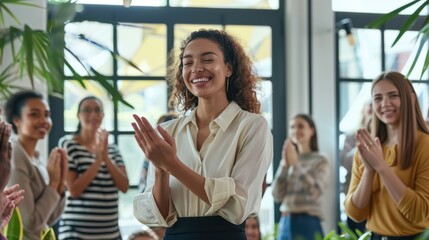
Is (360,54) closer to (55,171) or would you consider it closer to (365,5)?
(365,5)

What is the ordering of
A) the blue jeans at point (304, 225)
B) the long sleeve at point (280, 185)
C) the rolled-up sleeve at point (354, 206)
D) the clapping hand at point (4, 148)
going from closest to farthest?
the clapping hand at point (4, 148) < the rolled-up sleeve at point (354, 206) < the blue jeans at point (304, 225) < the long sleeve at point (280, 185)

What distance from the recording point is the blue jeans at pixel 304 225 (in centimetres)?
494

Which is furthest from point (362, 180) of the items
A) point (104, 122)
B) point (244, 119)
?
point (104, 122)

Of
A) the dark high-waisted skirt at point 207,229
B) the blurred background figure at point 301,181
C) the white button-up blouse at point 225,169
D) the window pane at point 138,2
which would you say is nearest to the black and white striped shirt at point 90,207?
the blurred background figure at point 301,181

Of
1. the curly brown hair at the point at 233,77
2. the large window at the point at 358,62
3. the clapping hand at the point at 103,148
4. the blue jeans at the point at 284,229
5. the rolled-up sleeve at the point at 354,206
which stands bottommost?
the blue jeans at the point at 284,229

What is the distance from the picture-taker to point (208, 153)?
211 cm

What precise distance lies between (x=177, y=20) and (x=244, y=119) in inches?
133

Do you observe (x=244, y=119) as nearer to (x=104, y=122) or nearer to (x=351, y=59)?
(x=104, y=122)

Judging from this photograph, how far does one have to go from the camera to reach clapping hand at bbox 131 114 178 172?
1965 millimetres

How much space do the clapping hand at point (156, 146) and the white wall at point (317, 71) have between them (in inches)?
144

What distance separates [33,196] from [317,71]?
2603 millimetres

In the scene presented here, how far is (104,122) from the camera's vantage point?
5309 millimetres

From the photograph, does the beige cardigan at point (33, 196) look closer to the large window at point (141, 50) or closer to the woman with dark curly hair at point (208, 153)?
the woman with dark curly hair at point (208, 153)

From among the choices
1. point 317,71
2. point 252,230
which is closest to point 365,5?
point 317,71
